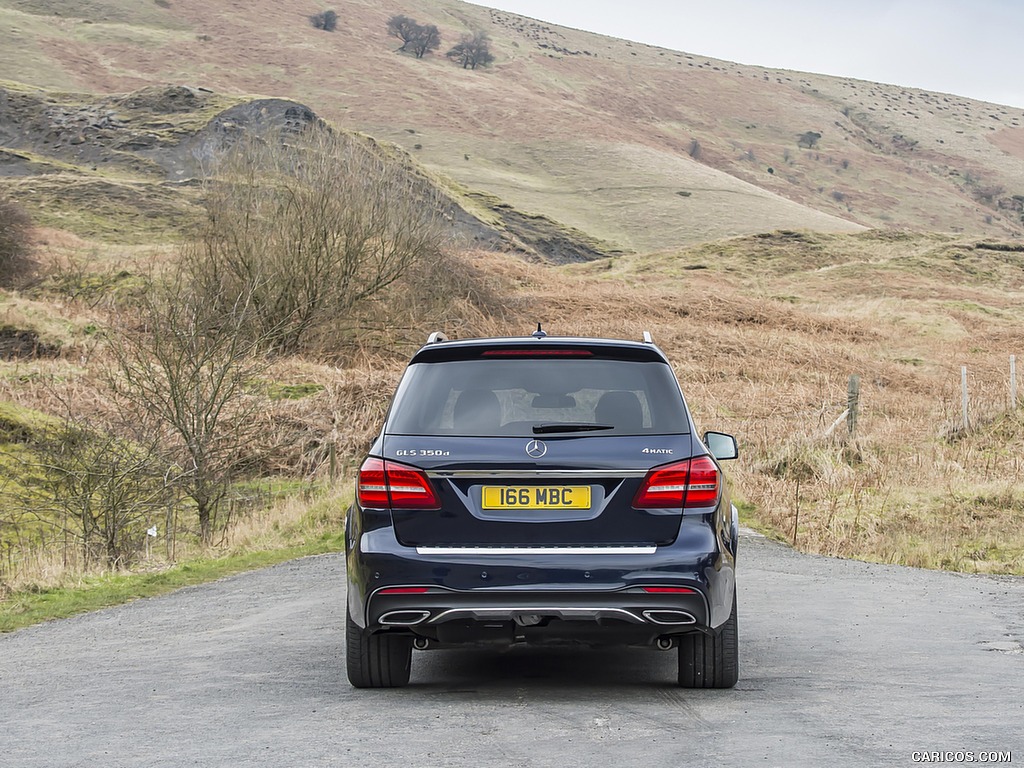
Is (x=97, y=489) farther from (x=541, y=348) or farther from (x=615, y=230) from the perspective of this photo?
(x=615, y=230)

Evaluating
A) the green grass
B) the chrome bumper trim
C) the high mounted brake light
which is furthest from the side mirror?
the green grass

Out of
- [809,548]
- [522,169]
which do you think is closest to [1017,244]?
[522,169]

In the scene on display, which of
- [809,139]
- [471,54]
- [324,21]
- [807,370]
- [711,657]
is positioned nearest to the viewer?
[711,657]

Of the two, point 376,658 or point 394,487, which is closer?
point 394,487

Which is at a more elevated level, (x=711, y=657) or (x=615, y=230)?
(x=711, y=657)

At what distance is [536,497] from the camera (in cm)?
594

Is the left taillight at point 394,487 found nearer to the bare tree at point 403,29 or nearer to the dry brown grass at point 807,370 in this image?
the dry brown grass at point 807,370

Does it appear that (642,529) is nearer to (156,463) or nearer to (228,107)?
(156,463)

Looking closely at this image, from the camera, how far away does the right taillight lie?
596cm

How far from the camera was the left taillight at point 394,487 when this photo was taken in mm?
5984

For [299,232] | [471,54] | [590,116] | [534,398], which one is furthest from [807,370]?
[471,54]

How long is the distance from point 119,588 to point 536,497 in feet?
22.7

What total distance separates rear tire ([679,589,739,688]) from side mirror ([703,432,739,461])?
0.91 metres

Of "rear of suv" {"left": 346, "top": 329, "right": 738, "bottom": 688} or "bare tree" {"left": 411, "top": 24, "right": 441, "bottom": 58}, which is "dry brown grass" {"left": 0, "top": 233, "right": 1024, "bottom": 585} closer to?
"rear of suv" {"left": 346, "top": 329, "right": 738, "bottom": 688}
